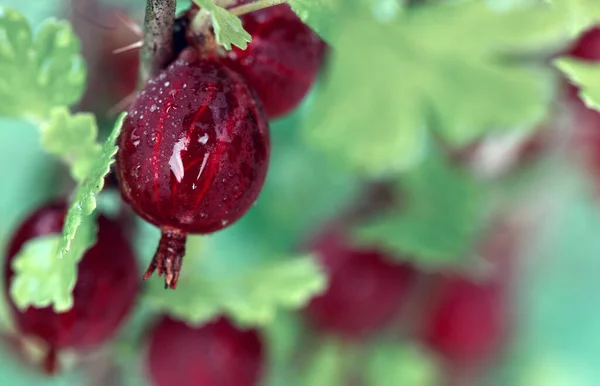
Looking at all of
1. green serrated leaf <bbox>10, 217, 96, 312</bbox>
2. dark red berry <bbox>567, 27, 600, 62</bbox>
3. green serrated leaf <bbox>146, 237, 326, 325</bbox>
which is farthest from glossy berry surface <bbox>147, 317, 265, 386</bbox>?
dark red berry <bbox>567, 27, 600, 62</bbox>

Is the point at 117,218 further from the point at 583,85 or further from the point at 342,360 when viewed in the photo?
the point at 342,360

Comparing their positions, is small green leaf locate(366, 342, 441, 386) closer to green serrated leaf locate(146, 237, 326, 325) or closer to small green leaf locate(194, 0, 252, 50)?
green serrated leaf locate(146, 237, 326, 325)

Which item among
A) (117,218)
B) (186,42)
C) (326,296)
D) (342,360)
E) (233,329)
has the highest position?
(186,42)

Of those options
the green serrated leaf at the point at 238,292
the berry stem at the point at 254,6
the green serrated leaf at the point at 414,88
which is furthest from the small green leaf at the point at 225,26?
the green serrated leaf at the point at 414,88

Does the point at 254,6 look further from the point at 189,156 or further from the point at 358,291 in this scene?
the point at 358,291

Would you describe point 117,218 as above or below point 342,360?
above

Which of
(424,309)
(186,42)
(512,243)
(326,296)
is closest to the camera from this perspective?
(186,42)

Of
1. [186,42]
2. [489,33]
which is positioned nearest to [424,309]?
[489,33]

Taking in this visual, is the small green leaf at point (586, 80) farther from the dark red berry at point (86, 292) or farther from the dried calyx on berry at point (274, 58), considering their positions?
the dark red berry at point (86, 292)
